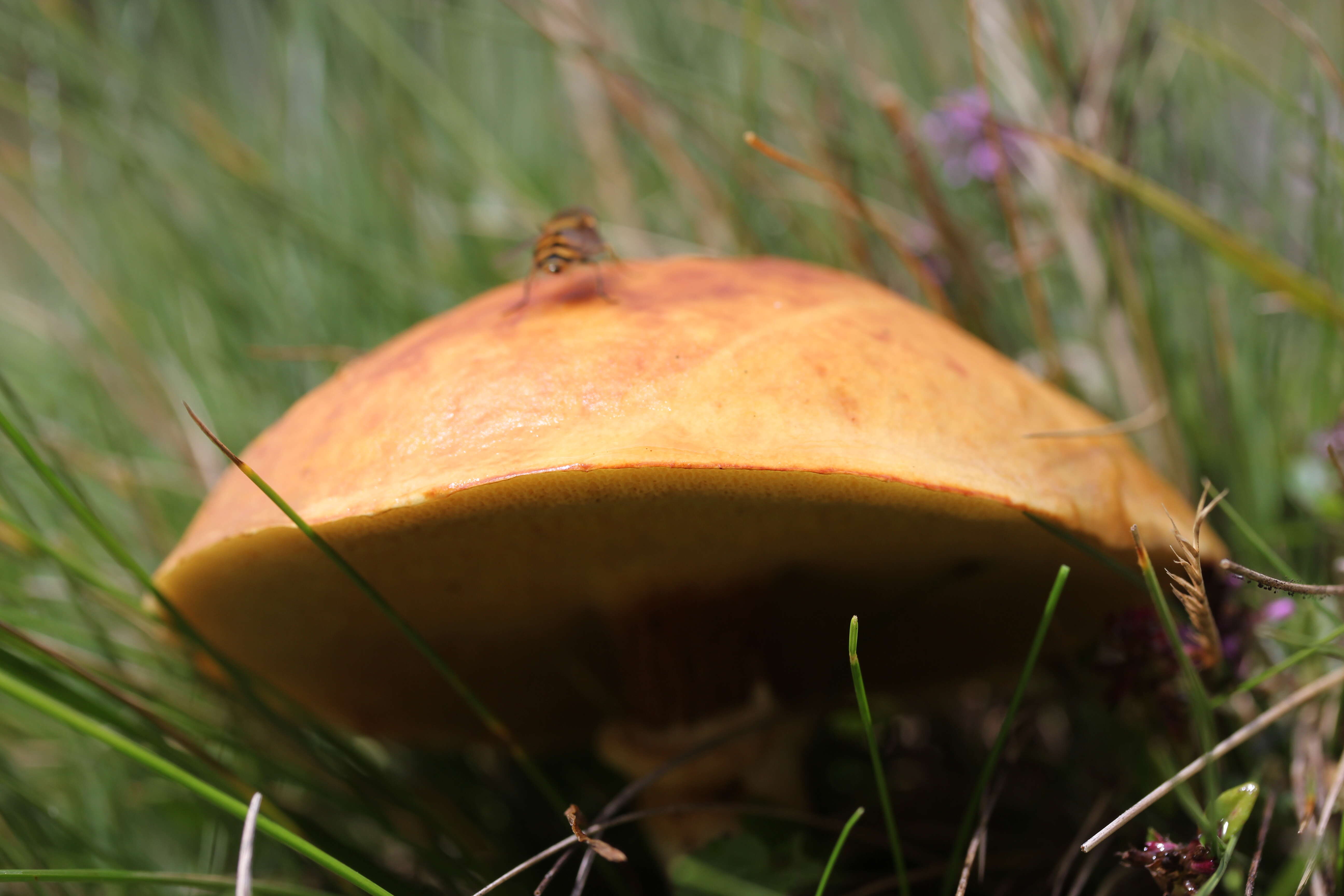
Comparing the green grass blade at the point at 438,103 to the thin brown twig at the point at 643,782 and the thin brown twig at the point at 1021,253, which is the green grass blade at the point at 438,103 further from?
the thin brown twig at the point at 643,782

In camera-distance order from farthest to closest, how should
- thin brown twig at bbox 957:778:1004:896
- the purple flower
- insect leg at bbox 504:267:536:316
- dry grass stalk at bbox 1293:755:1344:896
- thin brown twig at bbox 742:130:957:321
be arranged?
the purple flower → thin brown twig at bbox 742:130:957:321 → insect leg at bbox 504:267:536:316 → thin brown twig at bbox 957:778:1004:896 → dry grass stalk at bbox 1293:755:1344:896

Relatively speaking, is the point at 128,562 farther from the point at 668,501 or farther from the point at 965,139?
the point at 965,139

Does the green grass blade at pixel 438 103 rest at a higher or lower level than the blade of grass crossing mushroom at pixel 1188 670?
higher

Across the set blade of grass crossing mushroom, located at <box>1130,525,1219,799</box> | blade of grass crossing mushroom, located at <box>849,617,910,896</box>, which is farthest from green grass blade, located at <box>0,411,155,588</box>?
blade of grass crossing mushroom, located at <box>1130,525,1219,799</box>

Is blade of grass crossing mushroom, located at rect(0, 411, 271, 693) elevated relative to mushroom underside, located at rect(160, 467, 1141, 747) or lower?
elevated

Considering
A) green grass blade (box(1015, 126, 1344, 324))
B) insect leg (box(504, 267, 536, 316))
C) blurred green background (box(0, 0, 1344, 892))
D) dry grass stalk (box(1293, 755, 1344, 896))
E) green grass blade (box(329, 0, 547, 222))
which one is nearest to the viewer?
dry grass stalk (box(1293, 755, 1344, 896))

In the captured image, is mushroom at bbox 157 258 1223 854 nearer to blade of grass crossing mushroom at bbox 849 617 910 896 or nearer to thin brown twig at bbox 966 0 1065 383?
blade of grass crossing mushroom at bbox 849 617 910 896

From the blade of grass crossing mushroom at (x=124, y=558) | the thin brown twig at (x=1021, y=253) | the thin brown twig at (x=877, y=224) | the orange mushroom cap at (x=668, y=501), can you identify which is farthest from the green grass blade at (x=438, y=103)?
the blade of grass crossing mushroom at (x=124, y=558)

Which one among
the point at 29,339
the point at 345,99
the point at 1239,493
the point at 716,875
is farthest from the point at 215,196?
the point at 1239,493
